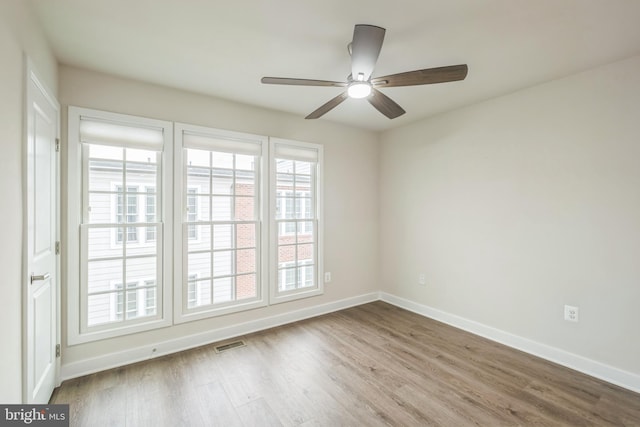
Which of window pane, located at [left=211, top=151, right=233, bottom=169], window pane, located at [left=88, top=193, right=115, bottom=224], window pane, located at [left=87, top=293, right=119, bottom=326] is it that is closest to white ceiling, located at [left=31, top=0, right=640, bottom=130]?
window pane, located at [left=211, top=151, right=233, bottom=169]

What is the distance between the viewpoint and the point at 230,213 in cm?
318

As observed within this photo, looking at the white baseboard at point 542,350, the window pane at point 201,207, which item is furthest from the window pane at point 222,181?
the white baseboard at point 542,350

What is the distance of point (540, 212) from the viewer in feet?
8.84

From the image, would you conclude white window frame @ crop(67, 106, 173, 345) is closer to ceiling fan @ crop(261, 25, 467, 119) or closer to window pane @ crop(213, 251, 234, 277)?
window pane @ crop(213, 251, 234, 277)

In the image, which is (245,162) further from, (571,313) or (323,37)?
(571,313)

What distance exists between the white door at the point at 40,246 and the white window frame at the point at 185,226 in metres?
0.89

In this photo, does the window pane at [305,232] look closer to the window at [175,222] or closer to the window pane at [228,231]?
the window at [175,222]

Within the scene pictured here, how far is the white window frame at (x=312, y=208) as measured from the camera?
3.39 meters

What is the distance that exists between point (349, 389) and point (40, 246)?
2.42 metres

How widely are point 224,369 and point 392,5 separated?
3.00 m

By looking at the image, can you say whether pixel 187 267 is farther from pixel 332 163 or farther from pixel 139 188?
pixel 332 163

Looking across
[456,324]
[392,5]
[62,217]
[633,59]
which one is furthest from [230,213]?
[633,59]

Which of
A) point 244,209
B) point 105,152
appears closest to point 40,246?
point 105,152

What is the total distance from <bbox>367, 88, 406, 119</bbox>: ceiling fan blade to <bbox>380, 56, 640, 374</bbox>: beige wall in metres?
1.34
